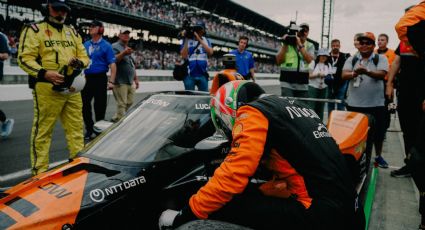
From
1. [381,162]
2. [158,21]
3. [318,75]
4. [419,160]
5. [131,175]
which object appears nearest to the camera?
[131,175]

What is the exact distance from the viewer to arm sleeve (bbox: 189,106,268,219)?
66.9 inches

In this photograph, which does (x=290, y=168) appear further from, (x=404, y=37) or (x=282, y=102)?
(x=404, y=37)

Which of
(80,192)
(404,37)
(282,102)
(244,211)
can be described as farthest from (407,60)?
(80,192)

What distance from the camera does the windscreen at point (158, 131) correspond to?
2.54 metres

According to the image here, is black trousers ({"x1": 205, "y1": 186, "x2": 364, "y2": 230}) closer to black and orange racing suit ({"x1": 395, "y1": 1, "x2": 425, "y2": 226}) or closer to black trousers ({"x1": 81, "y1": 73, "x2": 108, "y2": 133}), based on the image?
black and orange racing suit ({"x1": 395, "y1": 1, "x2": 425, "y2": 226})

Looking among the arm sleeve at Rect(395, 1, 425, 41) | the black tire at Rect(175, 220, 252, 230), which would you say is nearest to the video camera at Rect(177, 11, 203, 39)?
the arm sleeve at Rect(395, 1, 425, 41)

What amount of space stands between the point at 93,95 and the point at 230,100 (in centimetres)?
427

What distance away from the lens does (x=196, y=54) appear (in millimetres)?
6305

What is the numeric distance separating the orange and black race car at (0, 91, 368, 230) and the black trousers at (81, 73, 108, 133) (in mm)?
3048

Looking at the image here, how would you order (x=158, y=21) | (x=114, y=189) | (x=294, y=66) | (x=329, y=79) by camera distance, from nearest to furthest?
1. (x=114, y=189)
2. (x=294, y=66)
3. (x=329, y=79)
4. (x=158, y=21)

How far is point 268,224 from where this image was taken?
180 centimetres

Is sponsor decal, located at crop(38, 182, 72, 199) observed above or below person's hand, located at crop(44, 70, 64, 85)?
below

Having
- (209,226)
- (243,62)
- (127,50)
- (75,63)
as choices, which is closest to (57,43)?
(75,63)

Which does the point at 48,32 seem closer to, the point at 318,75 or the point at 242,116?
the point at 242,116
